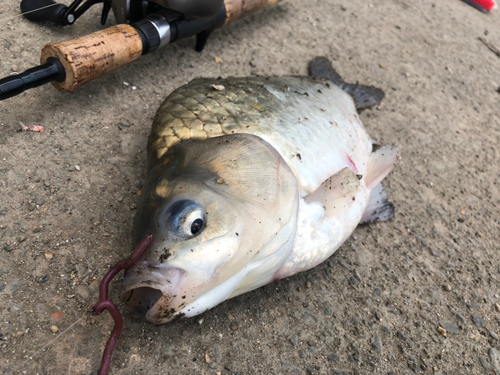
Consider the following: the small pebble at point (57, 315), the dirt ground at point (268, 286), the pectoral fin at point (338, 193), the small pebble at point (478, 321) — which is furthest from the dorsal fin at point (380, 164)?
the small pebble at point (57, 315)

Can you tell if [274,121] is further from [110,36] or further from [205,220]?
[110,36]

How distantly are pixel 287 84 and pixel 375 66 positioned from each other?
5.59 ft

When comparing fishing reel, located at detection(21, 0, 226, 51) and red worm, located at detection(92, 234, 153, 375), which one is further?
fishing reel, located at detection(21, 0, 226, 51)

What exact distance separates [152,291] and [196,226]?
0.29 meters

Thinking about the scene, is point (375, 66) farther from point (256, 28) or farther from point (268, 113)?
point (268, 113)

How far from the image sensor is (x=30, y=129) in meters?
2.26

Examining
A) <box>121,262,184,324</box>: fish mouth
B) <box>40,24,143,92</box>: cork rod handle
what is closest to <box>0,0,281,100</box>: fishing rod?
<box>40,24,143,92</box>: cork rod handle

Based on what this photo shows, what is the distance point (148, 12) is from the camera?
102 inches

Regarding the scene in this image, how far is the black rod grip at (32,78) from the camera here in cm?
193

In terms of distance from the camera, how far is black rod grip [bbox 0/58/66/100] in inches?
75.9

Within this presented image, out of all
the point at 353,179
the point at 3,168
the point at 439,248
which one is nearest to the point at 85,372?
the point at 3,168

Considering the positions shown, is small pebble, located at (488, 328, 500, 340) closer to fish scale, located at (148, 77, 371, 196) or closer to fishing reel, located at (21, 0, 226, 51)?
fish scale, located at (148, 77, 371, 196)

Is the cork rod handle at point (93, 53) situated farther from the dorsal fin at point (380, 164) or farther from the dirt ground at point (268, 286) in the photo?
the dorsal fin at point (380, 164)

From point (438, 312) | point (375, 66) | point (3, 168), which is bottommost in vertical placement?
point (3, 168)
